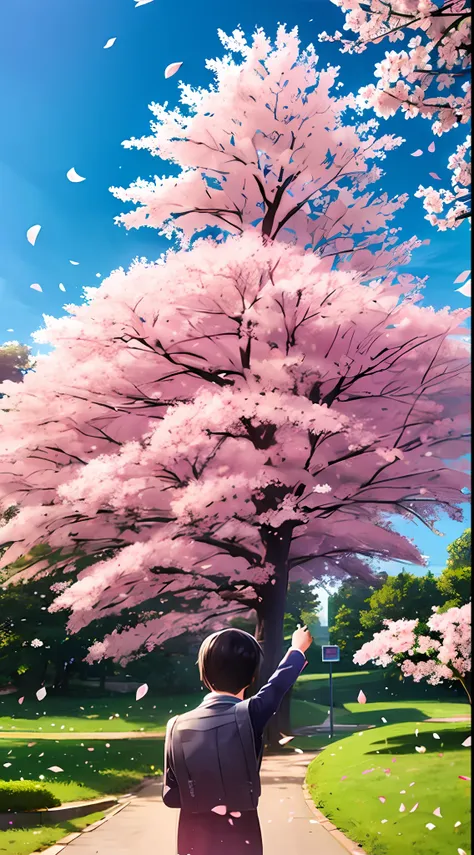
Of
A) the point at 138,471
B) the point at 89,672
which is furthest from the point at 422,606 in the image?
the point at 138,471

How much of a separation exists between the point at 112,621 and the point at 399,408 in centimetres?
783

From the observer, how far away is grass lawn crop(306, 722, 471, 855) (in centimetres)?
565

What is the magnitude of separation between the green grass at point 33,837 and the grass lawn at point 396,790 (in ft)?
7.64

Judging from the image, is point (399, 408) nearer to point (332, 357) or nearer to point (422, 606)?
point (332, 357)

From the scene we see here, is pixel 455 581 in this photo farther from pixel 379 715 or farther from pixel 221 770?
pixel 221 770

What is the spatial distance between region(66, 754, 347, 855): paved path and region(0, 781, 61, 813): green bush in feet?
1.93

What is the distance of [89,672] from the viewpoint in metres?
19.9

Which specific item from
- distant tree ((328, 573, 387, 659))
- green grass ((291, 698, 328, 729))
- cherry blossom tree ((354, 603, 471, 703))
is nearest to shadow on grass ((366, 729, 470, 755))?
cherry blossom tree ((354, 603, 471, 703))

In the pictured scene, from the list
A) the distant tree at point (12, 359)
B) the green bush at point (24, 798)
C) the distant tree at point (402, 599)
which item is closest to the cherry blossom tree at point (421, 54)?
the green bush at point (24, 798)

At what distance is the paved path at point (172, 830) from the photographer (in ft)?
18.8

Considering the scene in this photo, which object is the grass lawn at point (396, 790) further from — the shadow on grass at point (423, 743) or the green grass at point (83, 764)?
the green grass at point (83, 764)

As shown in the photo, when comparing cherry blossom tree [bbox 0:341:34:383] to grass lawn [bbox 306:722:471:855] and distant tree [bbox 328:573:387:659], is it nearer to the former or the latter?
distant tree [bbox 328:573:387:659]

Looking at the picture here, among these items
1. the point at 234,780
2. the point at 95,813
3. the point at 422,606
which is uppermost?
the point at 422,606

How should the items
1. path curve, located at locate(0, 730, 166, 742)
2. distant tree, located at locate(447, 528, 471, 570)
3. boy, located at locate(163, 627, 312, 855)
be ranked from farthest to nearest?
distant tree, located at locate(447, 528, 471, 570) → path curve, located at locate(0, 730, 166, 742) → boy, located at locate(163, 627, 312, 855)
